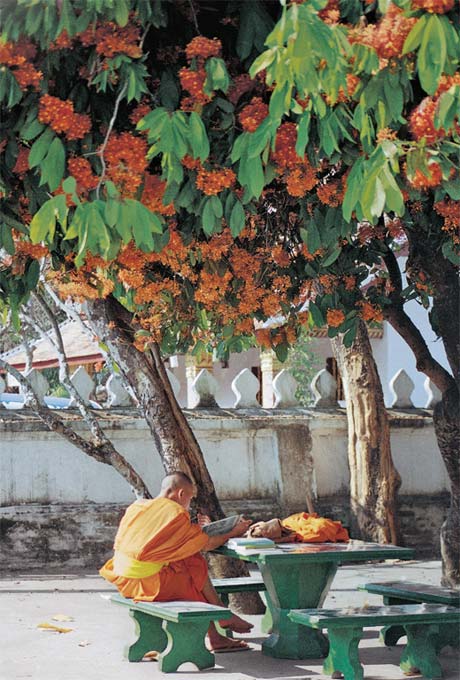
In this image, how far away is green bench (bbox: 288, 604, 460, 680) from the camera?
6.93m

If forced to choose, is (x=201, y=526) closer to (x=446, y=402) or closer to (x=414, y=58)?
(x=446, y=402)

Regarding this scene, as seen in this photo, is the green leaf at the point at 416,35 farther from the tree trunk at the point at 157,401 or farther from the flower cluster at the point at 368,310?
the tree trunk at the point at 157,401

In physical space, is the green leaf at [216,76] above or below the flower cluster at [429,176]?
above

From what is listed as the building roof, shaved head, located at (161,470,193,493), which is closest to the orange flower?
shaved head, located at (161,470,193,493)

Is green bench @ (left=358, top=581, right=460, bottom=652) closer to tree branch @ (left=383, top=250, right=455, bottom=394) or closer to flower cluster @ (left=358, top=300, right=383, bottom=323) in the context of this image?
tree branch @ (left=383, top=250, right=455, bottom=394)

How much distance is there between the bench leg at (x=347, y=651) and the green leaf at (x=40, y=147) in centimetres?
370

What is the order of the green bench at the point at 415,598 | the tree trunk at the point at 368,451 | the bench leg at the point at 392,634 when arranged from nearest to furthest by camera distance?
the green bench at the point at 415,598 → the bench leg at the point at 392,634 → the tree trunk at the point at 368,451

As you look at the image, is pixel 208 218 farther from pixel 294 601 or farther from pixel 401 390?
pixel 401 390

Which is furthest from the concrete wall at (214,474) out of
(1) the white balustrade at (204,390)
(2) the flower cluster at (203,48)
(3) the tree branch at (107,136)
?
A: (2) the flower cluster at (203,48)

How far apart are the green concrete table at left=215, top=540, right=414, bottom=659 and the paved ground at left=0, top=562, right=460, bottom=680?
4.7 inches

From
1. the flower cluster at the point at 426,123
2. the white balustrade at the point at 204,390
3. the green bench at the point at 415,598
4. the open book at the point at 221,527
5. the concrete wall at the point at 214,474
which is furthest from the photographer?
→ the white balustrade at the point at 204,390

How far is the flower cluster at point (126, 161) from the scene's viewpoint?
462 centimetres

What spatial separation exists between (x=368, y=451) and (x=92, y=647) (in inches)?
202

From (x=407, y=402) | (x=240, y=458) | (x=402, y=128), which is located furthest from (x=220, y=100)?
(x=407, y=402)
